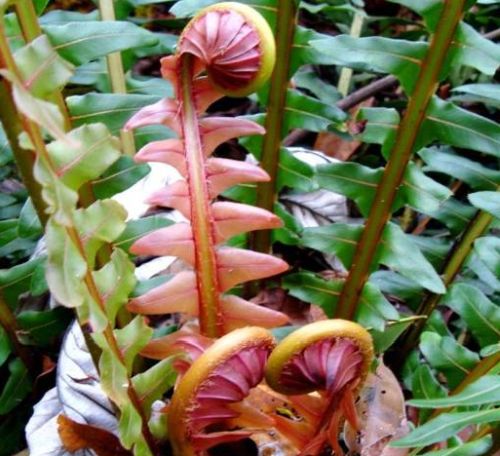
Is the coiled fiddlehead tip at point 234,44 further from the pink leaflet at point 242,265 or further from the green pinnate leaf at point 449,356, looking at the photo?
the green pinnate leaf at point 449,356

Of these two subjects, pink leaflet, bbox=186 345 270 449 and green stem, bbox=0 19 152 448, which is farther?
pink leaflet, bbox=186 345 270 449

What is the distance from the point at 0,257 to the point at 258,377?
2.06ft

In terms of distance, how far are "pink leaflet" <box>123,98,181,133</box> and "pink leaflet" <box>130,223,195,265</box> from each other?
120mm

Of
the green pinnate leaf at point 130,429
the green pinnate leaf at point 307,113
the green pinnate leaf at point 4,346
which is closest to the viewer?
the green pinnate leaf at point 130,429

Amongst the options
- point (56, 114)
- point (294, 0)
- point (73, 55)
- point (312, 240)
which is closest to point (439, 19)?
point (294, 0)

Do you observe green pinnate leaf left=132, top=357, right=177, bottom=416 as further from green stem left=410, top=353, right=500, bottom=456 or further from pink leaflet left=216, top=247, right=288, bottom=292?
green stem left=410, top=353, right=500, bottom=456

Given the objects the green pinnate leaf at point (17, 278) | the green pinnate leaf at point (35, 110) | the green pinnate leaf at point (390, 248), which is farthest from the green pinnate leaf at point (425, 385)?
the green pinnate leaf at point (35, 110)

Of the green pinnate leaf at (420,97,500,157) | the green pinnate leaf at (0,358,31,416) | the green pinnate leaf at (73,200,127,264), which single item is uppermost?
the green pinnate leaf at (73,200,127,264)

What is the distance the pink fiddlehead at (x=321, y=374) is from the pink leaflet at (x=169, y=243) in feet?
0.66

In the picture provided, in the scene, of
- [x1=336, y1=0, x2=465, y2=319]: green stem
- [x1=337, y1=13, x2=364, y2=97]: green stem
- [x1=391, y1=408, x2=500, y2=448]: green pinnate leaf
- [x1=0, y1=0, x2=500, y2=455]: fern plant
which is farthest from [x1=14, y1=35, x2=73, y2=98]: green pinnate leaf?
[x1=337, y1=13, x2=364, y2=97]: green stem

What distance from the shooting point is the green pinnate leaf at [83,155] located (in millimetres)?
693

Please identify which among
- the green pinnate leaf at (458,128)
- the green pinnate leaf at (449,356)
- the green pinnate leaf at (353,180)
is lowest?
the green pinnate leaf at (449,356)

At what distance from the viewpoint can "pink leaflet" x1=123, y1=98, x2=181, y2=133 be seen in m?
0.90

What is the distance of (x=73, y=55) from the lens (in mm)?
1015
